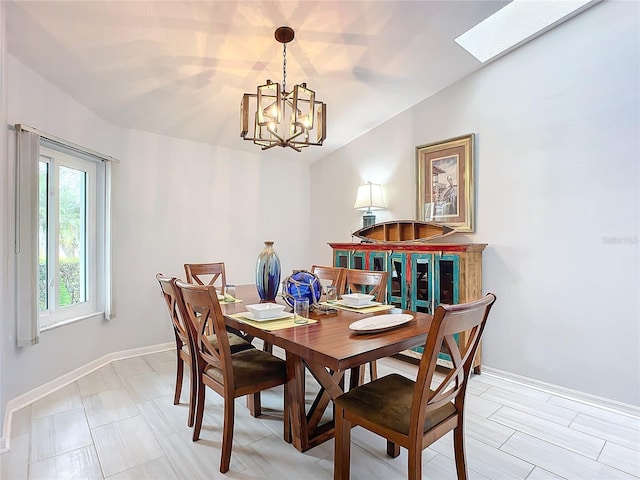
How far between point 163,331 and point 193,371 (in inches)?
73.1

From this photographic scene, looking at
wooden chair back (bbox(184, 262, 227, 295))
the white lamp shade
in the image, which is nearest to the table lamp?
the white lamp shade

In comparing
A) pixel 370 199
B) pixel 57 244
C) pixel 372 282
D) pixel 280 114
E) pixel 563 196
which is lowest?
pixel 372 282

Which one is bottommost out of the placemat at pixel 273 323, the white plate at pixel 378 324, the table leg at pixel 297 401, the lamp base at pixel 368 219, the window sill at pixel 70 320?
the table leg at pixel 297 401

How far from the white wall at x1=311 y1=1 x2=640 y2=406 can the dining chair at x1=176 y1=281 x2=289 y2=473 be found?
84.1 inches

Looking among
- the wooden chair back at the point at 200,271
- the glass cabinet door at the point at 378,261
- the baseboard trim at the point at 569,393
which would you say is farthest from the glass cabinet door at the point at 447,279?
the wooden chair back at the point at 200,271

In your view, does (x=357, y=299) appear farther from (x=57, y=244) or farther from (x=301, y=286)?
(x=57, y=244)

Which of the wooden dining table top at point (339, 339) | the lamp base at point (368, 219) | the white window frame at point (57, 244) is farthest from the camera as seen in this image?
the lamp base at point (368, 219)

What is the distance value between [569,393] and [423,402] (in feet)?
6.83

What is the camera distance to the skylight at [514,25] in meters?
2.57

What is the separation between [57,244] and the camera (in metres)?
2.82

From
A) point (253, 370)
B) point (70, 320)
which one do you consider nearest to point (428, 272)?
point (253, 370)

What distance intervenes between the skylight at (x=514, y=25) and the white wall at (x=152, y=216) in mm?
2576

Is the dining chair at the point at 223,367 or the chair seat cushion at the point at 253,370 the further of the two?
the chair seat cushion at the point at 253,370

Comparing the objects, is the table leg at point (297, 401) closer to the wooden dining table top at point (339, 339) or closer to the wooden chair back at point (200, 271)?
the wooden dining table top at point (339, 339)
